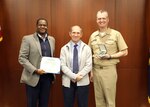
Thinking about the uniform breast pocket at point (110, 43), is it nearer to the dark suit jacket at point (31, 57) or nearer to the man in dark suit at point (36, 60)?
the man in dark suit at point (36, 60)

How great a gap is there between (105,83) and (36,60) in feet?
3.12

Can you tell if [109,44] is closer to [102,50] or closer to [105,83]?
[102,50]

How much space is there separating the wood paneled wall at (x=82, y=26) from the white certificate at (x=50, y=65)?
2.84ft

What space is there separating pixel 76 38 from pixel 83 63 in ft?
1.10

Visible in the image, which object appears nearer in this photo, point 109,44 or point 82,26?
point 109,44

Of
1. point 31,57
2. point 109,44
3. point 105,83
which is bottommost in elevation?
point 105,83

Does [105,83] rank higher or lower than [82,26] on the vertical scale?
lower

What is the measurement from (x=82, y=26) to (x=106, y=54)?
0.99 m

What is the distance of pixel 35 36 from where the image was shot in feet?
10.5

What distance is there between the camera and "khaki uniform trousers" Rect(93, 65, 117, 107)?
3205mm

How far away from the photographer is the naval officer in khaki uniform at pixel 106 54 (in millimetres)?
3178

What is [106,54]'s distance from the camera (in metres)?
3.15

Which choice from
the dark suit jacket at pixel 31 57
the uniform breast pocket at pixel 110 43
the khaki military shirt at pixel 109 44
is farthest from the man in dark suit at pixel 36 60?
the uniform breast pocket at pixel 110 43

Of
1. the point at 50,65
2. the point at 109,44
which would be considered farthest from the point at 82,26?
the point at 50,65
